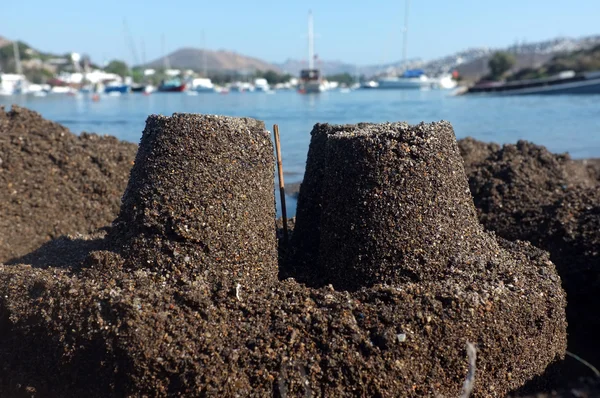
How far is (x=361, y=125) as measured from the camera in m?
4.73

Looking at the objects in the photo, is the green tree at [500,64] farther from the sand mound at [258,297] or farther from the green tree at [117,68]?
the sand mound at [258,297]

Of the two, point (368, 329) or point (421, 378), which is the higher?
point (368, 329)

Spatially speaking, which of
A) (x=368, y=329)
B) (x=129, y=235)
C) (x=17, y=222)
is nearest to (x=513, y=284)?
(x=368, y=329)

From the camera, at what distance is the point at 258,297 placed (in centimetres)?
346

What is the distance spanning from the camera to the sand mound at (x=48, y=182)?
251 inches

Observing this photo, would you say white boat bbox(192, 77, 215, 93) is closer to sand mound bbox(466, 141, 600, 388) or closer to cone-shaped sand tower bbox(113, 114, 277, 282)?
sand mound bbox(466, 141, 600, 388)

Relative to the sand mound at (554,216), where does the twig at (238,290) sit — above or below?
above

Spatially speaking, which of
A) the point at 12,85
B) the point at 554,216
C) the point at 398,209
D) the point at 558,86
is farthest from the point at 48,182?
the point at 12,85

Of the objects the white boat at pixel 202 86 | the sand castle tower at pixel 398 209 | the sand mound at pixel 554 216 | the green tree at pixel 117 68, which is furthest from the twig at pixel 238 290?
the green tree at pixel 117 68

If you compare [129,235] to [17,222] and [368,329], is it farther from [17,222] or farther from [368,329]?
[17,222]

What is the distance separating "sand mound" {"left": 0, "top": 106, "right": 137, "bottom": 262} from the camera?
639cm

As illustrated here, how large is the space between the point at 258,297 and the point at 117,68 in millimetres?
149458

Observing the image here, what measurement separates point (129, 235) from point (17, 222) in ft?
10.5

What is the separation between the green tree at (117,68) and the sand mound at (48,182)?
130897mm
